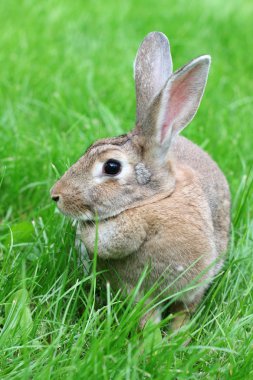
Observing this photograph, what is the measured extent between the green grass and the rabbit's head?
1.05 feet

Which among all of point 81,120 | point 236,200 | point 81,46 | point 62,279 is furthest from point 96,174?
point 81,46

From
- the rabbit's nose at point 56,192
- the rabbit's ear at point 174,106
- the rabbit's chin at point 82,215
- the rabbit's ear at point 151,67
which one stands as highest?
the rabbit's ear at point 151,67

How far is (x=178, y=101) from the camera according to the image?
3.48 meters

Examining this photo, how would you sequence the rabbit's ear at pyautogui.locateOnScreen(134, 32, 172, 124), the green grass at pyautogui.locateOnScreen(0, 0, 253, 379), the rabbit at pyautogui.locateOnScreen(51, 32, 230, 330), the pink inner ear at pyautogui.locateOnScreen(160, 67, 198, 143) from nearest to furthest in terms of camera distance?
the green grass at pyautogui.locateOnScreen(0, 0, 253, 379), the rabbit at pyautogui.locateOnScreen(51, 32, 230, 330), the pink inner ear at pyautogui.locateOnScreen(160, 67, 198, 143), the rabbit's ear at pyautogui.locateOnScreen(134, 32, 172, 124)

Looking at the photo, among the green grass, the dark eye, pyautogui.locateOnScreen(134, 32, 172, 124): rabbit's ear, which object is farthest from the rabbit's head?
the green grass

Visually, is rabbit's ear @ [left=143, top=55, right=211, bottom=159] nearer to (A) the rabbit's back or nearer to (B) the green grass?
(A) the rabbit's back

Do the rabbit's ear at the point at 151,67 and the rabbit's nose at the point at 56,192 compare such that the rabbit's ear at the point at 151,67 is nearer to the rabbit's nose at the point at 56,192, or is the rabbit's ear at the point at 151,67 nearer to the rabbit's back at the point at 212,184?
the rabbit's back at the point at 212,184

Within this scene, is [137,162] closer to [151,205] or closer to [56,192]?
[151,205]

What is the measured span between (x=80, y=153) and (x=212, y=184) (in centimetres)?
99

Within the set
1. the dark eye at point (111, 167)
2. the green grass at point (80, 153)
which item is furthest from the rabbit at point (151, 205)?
the green grass at point (80, 153)

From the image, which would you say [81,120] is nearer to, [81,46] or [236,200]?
[236,200]

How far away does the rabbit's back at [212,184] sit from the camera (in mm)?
3797

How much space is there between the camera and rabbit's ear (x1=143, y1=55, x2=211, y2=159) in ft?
11.0

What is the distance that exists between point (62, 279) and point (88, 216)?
310 mm
